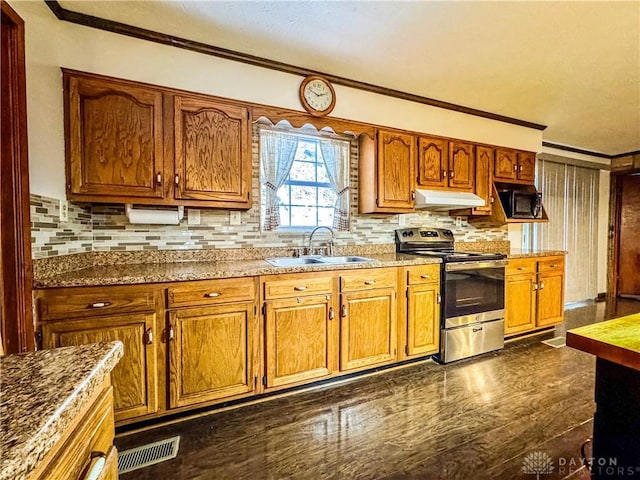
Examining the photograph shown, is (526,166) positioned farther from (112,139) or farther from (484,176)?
(112,139)

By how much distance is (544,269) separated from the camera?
11.0 ft

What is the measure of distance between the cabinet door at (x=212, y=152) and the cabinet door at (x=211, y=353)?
2.59ft

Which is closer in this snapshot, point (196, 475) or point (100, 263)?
point (196, 475)

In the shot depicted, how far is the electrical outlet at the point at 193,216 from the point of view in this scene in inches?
93.7

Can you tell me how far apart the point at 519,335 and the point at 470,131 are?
2180 mm

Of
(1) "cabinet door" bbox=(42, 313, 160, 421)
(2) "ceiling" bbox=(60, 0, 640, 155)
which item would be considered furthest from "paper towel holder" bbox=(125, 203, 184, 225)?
(2) "ceiling" bbox=(60, 0, 640, 155)

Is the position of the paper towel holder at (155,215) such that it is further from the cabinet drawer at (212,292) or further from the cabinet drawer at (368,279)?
the cabinet drawer at (368,279)

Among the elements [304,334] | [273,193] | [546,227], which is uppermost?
[273,193]

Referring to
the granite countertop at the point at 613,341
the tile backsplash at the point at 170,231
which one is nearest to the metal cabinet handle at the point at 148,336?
the tile backsplash at the point at 170,231

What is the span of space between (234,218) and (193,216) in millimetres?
305

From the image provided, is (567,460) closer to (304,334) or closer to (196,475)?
(304,334)

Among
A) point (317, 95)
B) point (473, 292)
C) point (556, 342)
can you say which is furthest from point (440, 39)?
point (556, 342)

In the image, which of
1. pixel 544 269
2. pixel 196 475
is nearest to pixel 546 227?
pixel 544 269

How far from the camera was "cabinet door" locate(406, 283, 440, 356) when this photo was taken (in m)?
2.55
